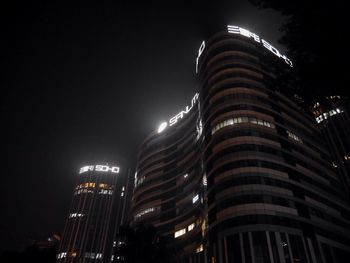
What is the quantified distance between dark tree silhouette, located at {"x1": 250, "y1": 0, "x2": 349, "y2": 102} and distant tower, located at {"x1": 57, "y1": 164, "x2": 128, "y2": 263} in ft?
557

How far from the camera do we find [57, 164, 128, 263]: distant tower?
16175cm

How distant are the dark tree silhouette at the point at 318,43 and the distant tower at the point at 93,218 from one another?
169897 mm

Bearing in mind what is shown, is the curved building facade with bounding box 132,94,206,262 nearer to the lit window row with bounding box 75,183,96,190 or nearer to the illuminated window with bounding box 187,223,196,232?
the illuminated window with bounding box 187,223,196,232

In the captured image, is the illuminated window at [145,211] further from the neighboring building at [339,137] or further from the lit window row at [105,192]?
the lit window row at [105,192]

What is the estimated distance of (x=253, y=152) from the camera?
5762cm

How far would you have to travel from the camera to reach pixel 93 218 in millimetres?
175000

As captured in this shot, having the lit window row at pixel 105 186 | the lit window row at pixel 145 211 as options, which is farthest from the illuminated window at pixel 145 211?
the lit window row at pixel 105 186

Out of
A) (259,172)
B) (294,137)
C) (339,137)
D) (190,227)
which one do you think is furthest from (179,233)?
(339,137)

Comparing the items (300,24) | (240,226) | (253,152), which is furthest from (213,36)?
(300,24)

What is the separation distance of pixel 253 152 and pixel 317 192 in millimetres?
19931

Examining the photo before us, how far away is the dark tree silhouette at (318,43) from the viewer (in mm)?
16062

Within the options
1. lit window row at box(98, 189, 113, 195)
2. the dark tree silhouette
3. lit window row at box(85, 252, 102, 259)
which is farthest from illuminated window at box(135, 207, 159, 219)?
lit window row at box(98, 189, 113, 195)

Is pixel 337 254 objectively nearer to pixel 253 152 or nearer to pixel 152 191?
pixel 253 152

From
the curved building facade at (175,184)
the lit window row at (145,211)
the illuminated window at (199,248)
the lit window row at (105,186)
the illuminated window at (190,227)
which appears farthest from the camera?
the lit window row at (105,186)
